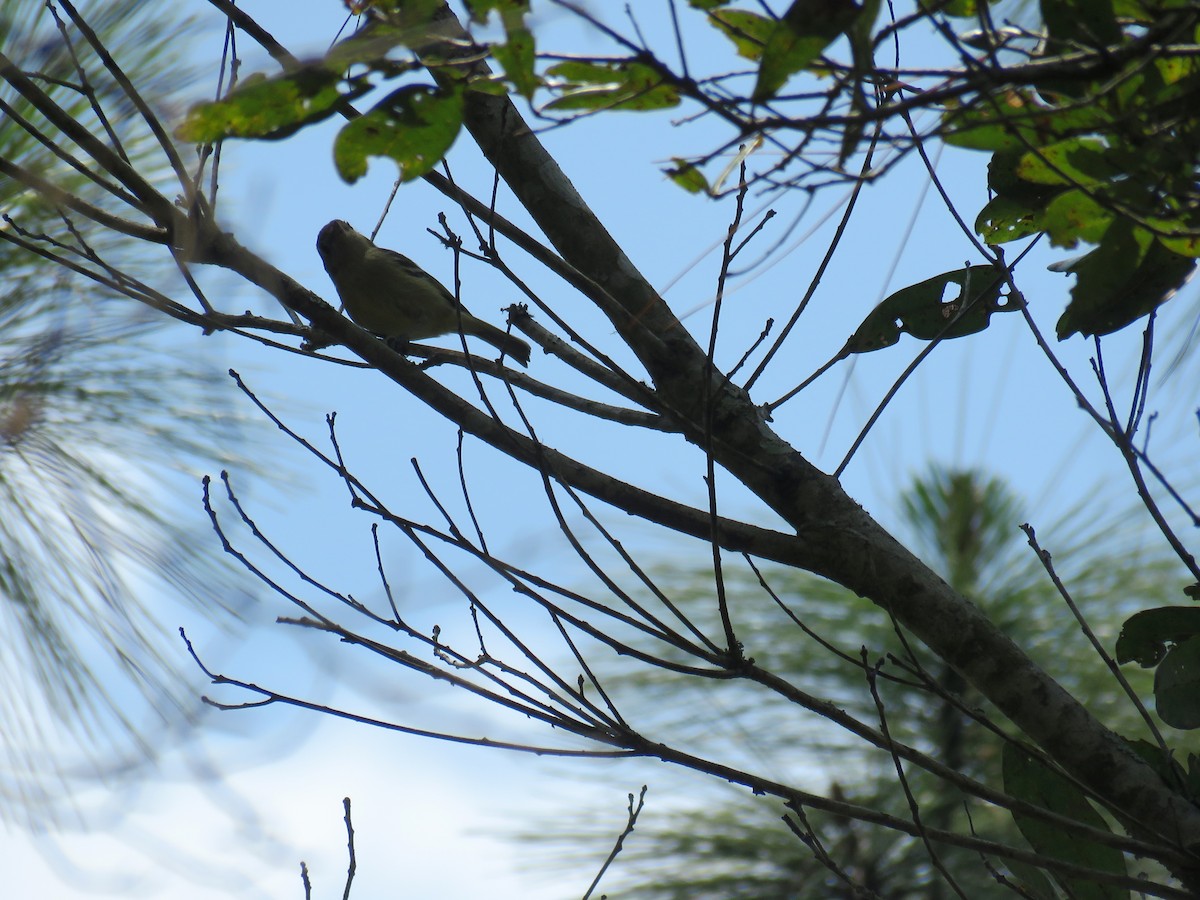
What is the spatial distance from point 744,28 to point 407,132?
1.33 ft

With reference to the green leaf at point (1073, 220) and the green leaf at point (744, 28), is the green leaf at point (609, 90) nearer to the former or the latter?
the green leaf at point (744, 28)

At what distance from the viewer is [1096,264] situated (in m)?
1.55

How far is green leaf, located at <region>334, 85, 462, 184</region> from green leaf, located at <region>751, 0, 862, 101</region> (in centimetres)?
36

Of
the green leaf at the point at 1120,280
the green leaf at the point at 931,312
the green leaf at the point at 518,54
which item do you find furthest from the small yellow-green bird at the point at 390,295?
the green leaf at the point at 518,54

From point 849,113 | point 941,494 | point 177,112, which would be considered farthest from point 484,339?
point 849,113

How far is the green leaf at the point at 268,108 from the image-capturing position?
1.28m

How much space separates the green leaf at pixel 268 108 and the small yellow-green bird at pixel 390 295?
3377mm

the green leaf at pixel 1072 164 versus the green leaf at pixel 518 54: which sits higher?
the green leaf at pixel 1072 164

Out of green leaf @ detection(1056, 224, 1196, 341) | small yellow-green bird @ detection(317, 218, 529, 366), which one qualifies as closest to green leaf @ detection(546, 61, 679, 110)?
green leaf @ detection(1056, 224, 1196, 341)

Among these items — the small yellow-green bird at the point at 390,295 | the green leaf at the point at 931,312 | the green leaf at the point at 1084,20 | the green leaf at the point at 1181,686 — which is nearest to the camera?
the green leaf at the point at 1084,20

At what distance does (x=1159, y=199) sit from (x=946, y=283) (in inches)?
29.5

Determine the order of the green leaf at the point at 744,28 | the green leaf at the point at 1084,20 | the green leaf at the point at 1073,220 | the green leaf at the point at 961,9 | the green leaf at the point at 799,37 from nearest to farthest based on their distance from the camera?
the green leaf at the point at 799,37, the green leaf at the point at 1084,20, the green leaf at the point at 744,28, the green leaf at the point at 961,9, the green leaf at the point at 1073,220

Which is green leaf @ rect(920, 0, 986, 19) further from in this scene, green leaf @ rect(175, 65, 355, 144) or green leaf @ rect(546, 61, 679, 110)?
green leaf @ rect(175, 65, 355, 144)

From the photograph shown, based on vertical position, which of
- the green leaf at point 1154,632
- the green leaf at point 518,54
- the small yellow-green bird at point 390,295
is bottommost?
the green leaf at point 1154,632
